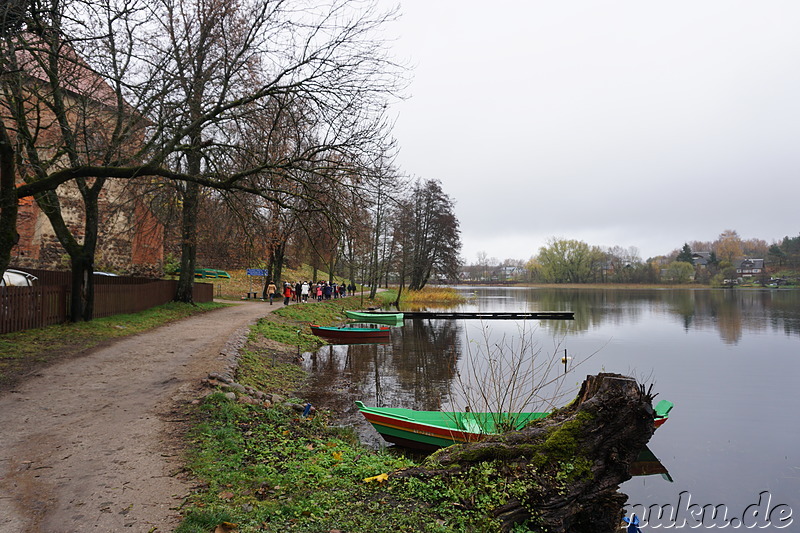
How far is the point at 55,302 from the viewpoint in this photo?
1344 centimetres

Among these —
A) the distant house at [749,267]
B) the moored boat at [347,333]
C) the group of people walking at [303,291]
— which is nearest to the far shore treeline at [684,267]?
the distant house at [749,267]

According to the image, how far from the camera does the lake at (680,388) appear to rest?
7785 mm

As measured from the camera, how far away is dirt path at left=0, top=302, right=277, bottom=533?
3.80 metres

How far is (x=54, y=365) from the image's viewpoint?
30.5ft

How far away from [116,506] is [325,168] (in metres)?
5.87

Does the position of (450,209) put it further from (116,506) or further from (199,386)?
(116,506)

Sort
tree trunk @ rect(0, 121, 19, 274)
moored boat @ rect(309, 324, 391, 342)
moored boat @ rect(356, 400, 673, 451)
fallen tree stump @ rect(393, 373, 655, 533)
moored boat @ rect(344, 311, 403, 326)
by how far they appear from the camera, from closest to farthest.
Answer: fallen tree stump @ rect(393, 373, 655, 533) < moored boat @ rect(356, 400, 673, 451) < tree trunk @ rect(0, 121, 19, 274) < moored boat @ rect(309, 324, 391, 342) < moored boat @ rect(344, 311, 403, 326)

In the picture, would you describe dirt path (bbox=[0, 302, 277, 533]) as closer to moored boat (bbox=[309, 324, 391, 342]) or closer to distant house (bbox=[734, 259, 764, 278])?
moored boat (bbox=[309, 324, 391, 342])

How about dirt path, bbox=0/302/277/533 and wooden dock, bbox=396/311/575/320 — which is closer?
dirt path, bbox=0/302/277/533

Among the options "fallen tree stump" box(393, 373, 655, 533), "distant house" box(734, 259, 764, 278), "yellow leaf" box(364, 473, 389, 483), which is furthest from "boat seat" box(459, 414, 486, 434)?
Result: "distant house" box(734, 259, 764, 278)

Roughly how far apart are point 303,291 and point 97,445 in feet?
→ 90.2

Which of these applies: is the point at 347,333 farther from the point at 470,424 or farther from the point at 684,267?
the point at 684,267

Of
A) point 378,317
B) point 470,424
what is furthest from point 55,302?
point 378,317

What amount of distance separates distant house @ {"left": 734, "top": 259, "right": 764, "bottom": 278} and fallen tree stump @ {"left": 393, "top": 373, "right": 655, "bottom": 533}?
424 feet
